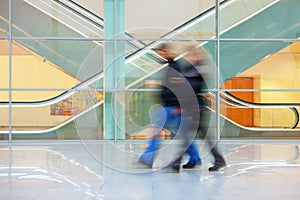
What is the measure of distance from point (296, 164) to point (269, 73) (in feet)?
17.7

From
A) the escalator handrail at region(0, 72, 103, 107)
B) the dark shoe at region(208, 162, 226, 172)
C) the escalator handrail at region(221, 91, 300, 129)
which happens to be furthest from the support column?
the dark shoe at region(208, 162, 226, 172)

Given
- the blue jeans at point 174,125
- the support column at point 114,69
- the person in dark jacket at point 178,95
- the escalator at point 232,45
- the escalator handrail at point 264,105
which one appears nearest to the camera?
the person in dark jacket at point 178,95

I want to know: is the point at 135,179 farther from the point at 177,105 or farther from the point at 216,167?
the point at 216,167

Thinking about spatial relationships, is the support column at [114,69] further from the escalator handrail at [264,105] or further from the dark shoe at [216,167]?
the dark shoe at [216,167]

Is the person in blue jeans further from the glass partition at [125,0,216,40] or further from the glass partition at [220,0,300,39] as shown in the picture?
the glass partition at [220,0,300,39]

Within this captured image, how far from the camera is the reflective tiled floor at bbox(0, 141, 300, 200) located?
421 centimetres

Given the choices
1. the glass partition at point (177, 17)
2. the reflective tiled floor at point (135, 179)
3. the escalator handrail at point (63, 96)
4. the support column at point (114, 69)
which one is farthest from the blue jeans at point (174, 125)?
the glass partition at point (177, 17)

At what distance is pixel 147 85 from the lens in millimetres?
10328

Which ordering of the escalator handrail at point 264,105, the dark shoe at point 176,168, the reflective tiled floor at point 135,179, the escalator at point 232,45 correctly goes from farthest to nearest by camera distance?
the escalator handrail at point 264,105 < the escalator at point 232,45 < the dark shoe at point 176,168 < the reflective tiled floor at point 135,179

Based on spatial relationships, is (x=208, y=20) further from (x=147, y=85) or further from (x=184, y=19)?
(x=147, y=85)

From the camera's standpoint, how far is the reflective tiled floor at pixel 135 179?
4207 mm

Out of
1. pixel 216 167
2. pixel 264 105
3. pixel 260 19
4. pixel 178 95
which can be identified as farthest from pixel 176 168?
pixel 260 19

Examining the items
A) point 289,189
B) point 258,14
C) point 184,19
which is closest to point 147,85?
point 184,19

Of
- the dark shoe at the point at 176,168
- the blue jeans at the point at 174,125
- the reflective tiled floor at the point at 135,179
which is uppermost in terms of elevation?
the blue jeans at the point at 174,125
